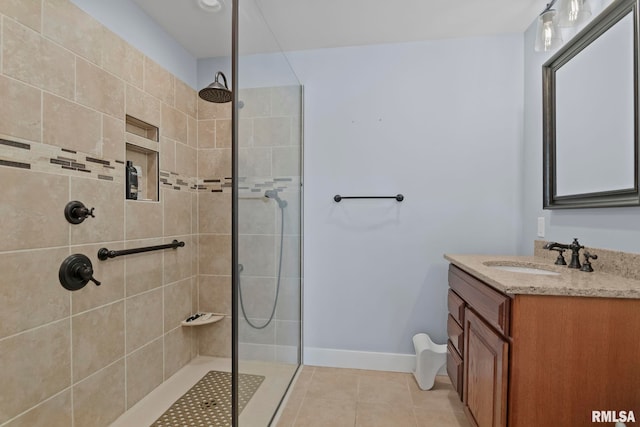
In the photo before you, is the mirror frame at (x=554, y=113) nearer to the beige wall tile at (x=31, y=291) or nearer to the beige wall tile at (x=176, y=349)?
the beige wall tile at (x=31, y=291)

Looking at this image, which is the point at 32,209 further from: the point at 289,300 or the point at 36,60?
the point at 289,300

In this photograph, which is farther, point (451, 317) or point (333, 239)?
point (333, 239)

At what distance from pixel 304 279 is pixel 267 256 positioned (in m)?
0.75

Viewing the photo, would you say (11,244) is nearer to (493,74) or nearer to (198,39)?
(198,39)

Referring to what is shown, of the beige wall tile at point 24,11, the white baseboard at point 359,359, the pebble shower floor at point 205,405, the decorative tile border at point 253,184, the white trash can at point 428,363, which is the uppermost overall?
the beige wall tile at point 24,11

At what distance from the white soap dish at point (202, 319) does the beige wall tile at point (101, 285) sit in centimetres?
61

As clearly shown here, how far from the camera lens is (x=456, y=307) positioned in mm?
1649

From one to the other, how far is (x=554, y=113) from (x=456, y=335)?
4.50 feet

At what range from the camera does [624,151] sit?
4.08ft

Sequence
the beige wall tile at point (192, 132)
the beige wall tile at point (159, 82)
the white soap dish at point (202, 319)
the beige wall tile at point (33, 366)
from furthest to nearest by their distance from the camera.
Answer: the beige wall tile at point (192, 132) → the white soap dish at point (202, 319) → the beige wall tile at point (159, 82) → the beige wall tile at point (33, 366)

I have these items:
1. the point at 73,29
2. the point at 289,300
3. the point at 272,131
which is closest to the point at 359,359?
the point at 289,300

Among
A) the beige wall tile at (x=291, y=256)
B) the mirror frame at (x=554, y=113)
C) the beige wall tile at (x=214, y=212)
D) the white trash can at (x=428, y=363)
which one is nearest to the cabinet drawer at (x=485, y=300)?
the white trash can at (x=428, y=363)

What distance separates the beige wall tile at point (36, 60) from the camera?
45.5 inches

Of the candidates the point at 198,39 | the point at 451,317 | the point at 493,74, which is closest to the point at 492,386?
the point at 451,317
